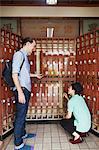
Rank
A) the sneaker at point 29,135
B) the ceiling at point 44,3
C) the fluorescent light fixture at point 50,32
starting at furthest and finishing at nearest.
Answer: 1. the fluorescent light fixture at point 50,32
2. the ceiling at point 44,3
3. the sneaker at point 29,135

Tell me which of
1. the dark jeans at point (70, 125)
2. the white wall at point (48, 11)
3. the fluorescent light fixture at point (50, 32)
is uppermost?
the white wall at point (48, 11)

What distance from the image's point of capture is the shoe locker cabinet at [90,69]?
357 centimetres

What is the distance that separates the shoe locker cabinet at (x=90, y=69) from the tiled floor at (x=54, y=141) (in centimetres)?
40

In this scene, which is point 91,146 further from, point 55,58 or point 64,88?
point 55,58

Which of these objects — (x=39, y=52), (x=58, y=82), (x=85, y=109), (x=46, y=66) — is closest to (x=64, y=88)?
(x=58, y=82)

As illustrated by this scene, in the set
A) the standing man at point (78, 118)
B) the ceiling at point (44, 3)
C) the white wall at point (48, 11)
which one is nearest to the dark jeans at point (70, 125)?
the standing man at point (78, 118)

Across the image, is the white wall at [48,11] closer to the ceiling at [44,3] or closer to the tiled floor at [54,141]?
the ceiling at [44,3]

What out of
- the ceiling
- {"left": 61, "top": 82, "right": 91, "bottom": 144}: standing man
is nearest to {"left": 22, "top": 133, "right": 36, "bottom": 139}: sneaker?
{"left": 61, "top": 82, "right": 91, "bottom": 144}: standing man

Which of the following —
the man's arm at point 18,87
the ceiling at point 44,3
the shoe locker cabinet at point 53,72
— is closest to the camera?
the man's arm at point 18,87

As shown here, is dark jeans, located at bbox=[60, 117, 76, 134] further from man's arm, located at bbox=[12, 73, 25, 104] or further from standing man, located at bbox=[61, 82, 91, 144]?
man's arm, located at bbox=[12, 73, 25, 104]

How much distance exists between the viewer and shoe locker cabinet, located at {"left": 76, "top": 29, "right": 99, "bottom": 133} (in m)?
3.57

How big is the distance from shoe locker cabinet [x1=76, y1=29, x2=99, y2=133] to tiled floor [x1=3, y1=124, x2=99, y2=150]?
401mm

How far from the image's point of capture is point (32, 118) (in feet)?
14.7

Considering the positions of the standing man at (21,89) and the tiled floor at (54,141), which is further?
the tiled floor at (54,141)
